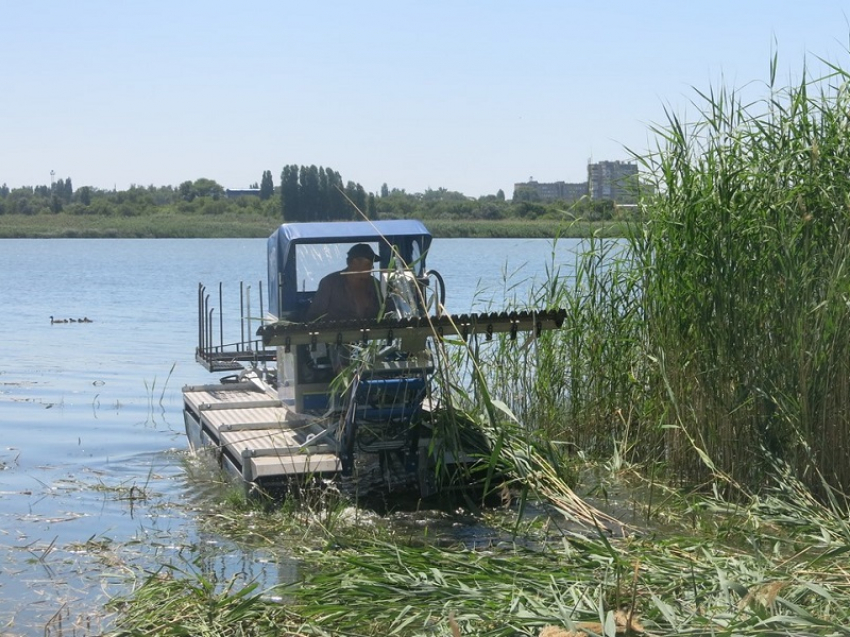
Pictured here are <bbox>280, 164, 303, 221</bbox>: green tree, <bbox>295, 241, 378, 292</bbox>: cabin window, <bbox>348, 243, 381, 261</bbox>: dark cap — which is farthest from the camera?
<bbox>280, 164, 303, 221</bbox>: green tree

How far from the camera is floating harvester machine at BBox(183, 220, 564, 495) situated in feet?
28.0

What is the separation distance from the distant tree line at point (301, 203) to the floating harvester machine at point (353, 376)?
563 mm

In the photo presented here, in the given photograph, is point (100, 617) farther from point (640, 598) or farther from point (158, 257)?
point (158, 257)

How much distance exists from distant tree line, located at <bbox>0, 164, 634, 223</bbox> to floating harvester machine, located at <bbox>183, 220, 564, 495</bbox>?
1.85 ft

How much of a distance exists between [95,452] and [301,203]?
16.3ft

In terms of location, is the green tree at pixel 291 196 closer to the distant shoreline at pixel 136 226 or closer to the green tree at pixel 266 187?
the distant shoreline at pixel 136 226

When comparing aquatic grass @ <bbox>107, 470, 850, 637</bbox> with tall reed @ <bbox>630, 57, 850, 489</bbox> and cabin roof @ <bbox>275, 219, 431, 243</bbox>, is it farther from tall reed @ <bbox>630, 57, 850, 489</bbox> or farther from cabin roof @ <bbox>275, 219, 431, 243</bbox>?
cabin roof @ <bbox>275, 219, 431, 243</bbox>

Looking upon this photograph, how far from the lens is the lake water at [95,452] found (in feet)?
25.2

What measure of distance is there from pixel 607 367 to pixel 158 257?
53576 mm

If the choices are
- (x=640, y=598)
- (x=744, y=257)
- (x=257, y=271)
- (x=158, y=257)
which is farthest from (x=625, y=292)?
(x=158, y=257)

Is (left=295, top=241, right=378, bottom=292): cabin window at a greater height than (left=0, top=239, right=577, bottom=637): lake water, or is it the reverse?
(left=295, top=241, right=378, bottom=292): cabin window

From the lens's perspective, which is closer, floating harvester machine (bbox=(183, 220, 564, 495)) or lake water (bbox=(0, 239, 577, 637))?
lake water (bbox=(0, 239, 577, 637))

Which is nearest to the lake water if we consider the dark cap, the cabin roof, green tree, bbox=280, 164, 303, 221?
the cabin roof

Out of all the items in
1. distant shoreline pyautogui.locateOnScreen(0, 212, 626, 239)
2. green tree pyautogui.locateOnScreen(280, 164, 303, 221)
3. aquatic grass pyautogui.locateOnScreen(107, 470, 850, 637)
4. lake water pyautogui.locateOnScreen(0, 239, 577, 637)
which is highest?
green tree pyautogui.locateOnScreen(280, 164, 303, 221)
